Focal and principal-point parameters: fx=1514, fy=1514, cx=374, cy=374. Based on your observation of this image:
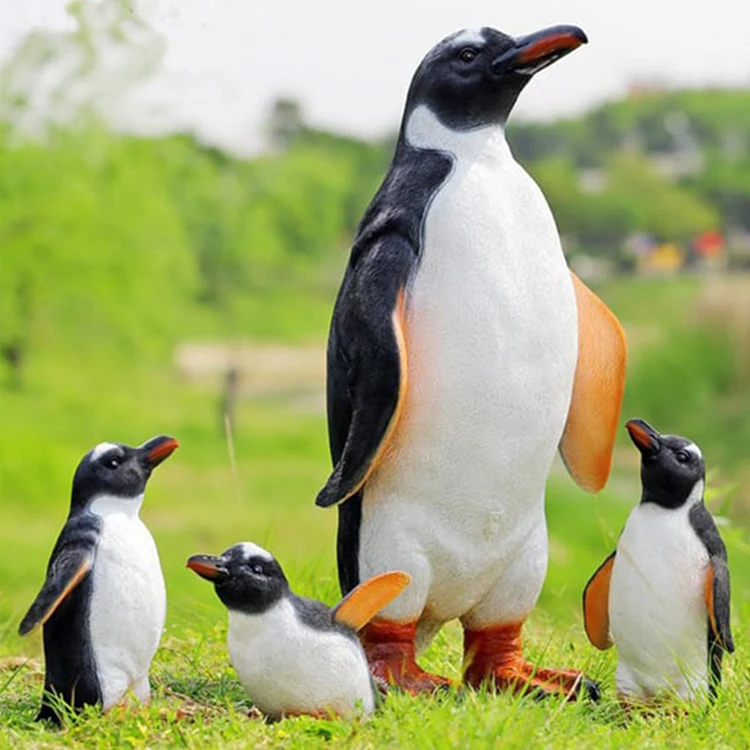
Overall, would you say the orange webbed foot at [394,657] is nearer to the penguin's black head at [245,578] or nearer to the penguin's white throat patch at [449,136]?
the penguin's black head at [245,578]

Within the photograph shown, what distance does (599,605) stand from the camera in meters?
3.16

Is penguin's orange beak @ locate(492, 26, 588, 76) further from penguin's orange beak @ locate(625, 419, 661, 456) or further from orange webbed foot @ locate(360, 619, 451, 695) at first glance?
orange webbed foot @ locate(360, 619, 451, 695)

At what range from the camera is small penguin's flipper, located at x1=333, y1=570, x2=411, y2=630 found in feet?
9.39

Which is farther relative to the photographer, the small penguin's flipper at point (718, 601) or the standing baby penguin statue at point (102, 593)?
the small penguin's flipper at point (718, 601)

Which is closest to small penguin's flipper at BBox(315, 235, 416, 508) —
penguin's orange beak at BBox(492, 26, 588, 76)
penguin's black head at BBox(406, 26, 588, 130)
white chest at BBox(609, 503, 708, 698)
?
penguin's black head at BBox(406, 26, 588, 130)

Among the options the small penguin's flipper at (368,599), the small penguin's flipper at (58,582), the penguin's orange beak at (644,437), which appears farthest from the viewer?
the penguin's orange beak at (644,437)

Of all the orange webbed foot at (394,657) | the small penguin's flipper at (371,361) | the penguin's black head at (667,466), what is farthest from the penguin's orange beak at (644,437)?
the orange webbed foot at (394,657)

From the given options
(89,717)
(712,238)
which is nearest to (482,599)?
(89,717)

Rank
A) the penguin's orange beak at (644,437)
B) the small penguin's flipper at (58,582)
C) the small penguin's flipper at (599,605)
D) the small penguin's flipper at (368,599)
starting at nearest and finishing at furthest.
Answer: the small penguin's flipper at (58,582) < the small penguin's flipper at (368,599) < the penguin's orange beak at (644,437) < the small penguin's flipper at (599,605)

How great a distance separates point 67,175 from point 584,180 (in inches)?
315

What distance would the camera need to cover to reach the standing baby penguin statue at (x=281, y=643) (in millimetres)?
2781

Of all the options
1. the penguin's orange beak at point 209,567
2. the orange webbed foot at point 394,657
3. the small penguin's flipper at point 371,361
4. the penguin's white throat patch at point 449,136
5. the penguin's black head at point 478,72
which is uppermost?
the penguin's black head at point 478,72

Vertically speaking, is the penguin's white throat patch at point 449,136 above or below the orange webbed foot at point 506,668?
above

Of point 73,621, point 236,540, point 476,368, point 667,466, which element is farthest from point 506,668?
point 236,540
